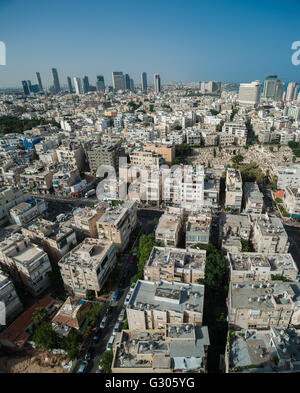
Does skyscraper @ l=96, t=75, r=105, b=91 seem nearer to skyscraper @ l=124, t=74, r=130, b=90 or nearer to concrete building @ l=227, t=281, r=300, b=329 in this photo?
skyscraper @ l=124, t=74, r=130, b=90

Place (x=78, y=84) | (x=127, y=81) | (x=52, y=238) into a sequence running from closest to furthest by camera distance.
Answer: (x=52, y=238)
(x=78, y=84)
(x=127, y=81)

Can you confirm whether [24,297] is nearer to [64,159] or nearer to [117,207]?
[117,207]

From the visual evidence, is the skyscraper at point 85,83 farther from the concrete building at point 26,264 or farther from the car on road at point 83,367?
the car on road at point 83,367

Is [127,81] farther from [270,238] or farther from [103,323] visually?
[103,323]

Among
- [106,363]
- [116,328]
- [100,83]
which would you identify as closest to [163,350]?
[106,363]

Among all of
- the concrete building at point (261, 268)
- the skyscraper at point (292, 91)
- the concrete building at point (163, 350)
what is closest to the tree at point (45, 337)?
the concrete building at point (163, 350)

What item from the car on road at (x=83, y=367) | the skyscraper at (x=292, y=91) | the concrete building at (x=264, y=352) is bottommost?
the car on road at (x=83, y=367)

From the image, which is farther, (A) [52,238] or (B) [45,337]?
(A) [52,238]
